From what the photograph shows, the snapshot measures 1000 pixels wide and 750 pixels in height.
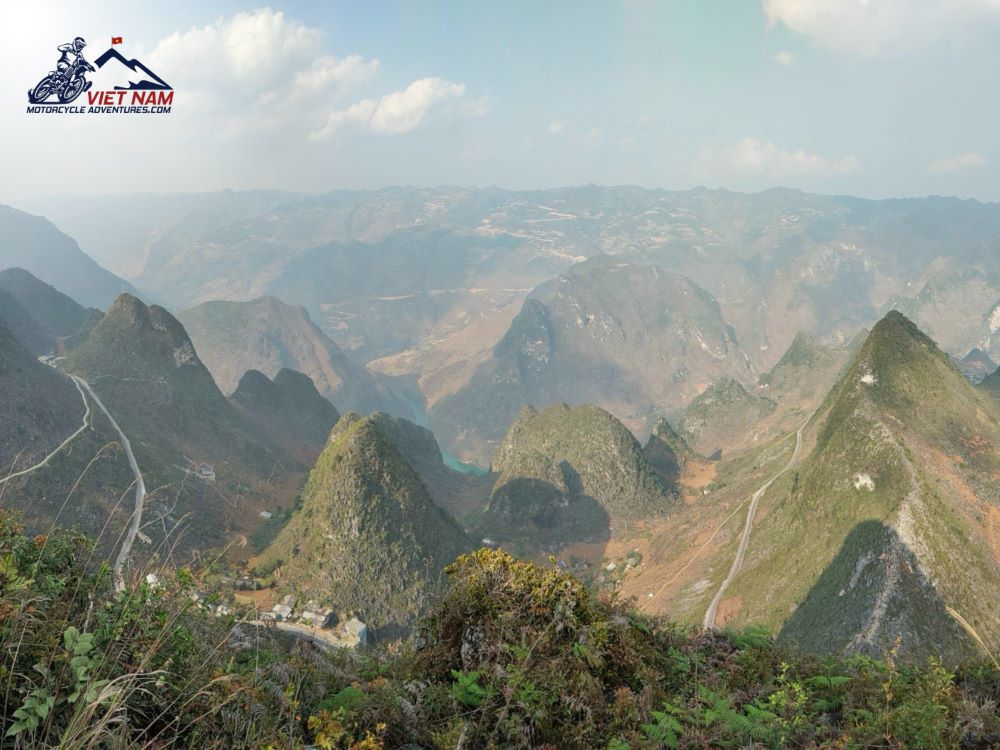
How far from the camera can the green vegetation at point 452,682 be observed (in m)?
4.83

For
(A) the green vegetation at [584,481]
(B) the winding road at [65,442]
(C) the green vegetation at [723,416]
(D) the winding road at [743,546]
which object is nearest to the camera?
(D) the winding road at [743,546]

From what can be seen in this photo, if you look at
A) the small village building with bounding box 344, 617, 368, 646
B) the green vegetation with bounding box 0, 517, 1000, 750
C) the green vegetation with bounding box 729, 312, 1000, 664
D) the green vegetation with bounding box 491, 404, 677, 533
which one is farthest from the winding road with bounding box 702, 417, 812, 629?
the green vegetation with bounding box 0, 517, 1000, 750

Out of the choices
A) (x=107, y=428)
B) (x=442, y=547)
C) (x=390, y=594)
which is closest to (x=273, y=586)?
(x=390, y=594)

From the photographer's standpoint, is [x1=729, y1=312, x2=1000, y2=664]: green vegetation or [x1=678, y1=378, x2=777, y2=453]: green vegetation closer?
[x1=729, y1=312, x2=1000, y2=664]: green vegetation

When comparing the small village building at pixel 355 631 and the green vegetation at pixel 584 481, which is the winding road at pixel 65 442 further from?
the green vegetation at pixel 584 481

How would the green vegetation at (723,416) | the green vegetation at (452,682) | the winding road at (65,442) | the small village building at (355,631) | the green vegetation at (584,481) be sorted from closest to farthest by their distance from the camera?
the green vegetation at (452,682), the small village building at (355,631), the winding road at (65,442), the green vegetation at (584,481), the green vegetation at (723,416)

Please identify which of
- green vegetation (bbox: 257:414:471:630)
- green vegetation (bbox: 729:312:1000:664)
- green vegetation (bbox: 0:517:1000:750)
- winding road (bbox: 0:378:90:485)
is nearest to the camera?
green vegetation (bbox: 0:517:1000:750)

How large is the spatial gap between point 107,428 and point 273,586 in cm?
3521

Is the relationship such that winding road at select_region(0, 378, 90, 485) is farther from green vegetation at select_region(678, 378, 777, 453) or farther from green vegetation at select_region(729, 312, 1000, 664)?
green vegetation at select_region(678, 378, 777, 453)

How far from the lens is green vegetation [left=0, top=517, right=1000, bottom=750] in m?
4.83

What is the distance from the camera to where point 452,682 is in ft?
26.9

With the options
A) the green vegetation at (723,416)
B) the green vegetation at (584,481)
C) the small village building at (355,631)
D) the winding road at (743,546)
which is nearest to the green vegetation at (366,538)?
the small village building at (355,631)

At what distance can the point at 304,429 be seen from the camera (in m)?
120

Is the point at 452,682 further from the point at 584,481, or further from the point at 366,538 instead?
the point at 584,481
